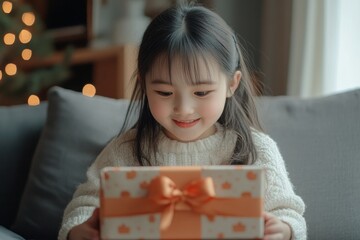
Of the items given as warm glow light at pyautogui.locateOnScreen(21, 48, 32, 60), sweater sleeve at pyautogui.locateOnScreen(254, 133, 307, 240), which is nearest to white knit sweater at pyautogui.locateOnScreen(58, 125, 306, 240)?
sweater sleeve at pyautogui.locateOnScreen(254, 133, 307, 240)

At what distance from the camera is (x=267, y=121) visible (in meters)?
1.77

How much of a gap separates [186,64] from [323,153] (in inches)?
22.4

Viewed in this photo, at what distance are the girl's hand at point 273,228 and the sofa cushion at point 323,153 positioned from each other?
0.34 metres

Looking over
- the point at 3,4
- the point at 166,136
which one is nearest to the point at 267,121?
the point at 166,136

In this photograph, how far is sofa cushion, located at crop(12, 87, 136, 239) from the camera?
171 cm

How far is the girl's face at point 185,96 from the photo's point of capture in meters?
1.30

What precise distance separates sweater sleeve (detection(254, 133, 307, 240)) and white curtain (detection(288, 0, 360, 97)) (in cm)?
→ 98

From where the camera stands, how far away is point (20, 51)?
297 centimetres

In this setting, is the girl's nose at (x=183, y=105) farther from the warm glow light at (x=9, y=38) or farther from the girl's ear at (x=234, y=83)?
the warm glow light at (x=9, y=38)

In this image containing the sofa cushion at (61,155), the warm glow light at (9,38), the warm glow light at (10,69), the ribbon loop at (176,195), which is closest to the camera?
the ribbon loop at (176,195)

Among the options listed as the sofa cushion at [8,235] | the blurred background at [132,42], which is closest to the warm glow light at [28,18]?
the blurred background at [132,42]

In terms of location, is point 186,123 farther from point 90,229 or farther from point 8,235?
point 8,235

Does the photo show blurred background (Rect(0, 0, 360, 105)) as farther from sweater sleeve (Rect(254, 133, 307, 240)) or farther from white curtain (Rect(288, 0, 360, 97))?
sweater sleeve (Rect(254, 133, 307, 240))

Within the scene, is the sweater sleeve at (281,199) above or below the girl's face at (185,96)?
below
